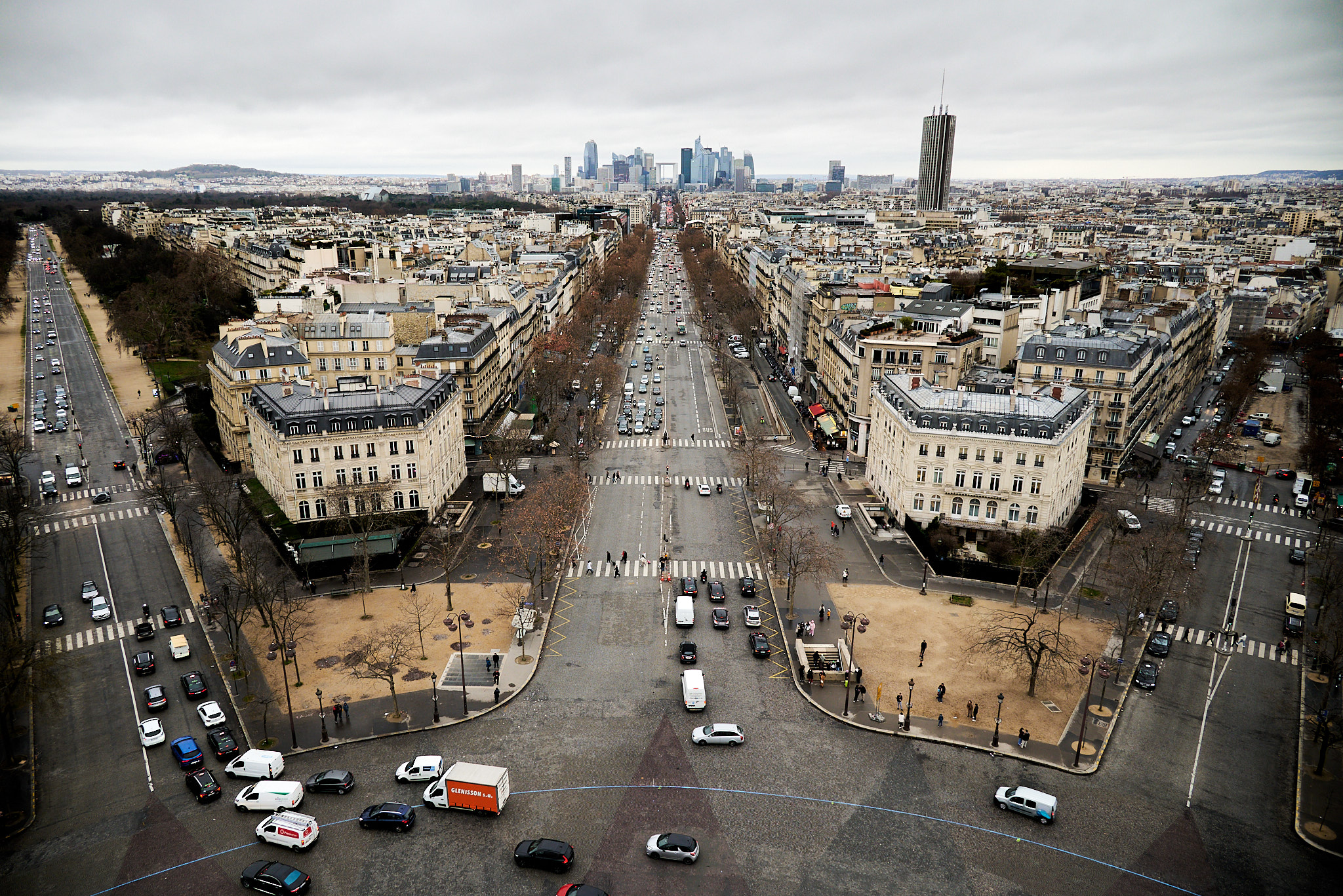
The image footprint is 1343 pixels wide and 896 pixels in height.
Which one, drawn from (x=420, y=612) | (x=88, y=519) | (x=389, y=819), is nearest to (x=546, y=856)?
(x=389, y=819)

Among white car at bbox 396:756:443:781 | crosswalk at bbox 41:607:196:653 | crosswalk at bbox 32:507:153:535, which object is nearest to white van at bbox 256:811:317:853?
white car at bbox 396:756:443:781

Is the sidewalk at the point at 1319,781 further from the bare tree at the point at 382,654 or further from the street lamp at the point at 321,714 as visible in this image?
the street lamp at the point at 321,714

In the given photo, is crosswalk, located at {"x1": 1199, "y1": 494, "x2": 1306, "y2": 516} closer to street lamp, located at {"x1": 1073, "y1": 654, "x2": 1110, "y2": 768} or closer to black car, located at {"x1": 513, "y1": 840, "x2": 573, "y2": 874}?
street lamp, located at {"x1": 1073, "y1": 654, "x2": 1110, "y2": 768}

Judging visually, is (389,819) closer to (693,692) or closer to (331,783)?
(331,783)

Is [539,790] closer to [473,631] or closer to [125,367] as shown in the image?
[473,631]

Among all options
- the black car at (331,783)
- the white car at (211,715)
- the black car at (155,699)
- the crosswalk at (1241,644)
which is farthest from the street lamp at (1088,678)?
the black car at (155,699)

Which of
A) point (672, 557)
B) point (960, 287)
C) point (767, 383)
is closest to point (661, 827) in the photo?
point (672, 557)
